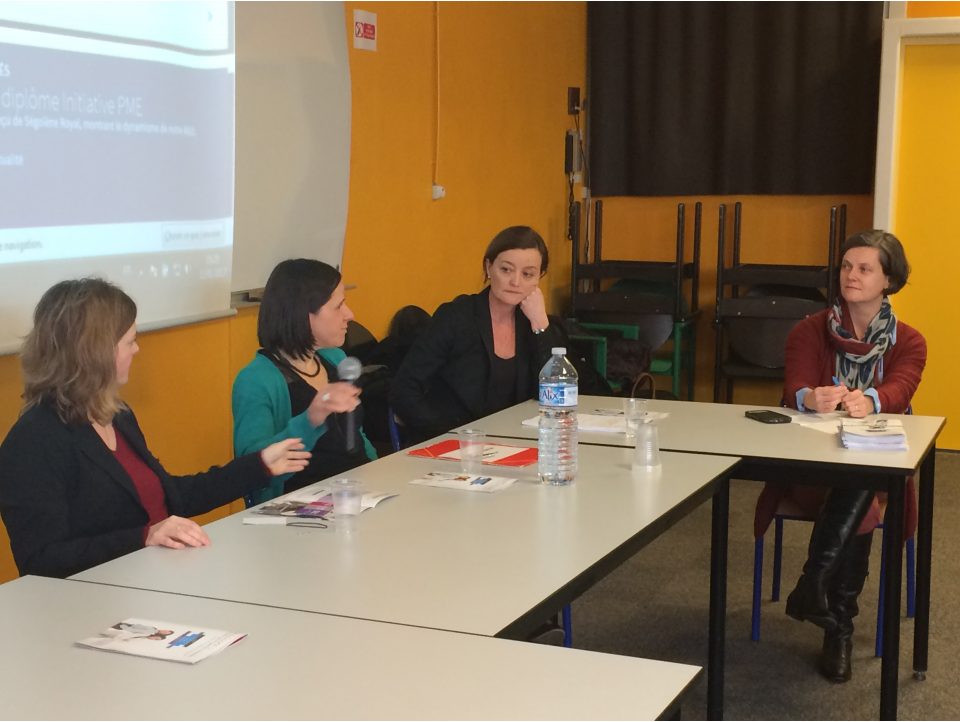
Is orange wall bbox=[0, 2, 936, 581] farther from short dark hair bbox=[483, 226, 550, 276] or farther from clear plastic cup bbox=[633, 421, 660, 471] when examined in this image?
clear plastic cup bbox=[633, 421, 660, 471]

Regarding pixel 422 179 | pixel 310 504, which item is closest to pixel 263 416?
pixel 310 504

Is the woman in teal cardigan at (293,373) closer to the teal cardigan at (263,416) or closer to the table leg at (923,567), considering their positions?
the teal cardigan at (263,416)

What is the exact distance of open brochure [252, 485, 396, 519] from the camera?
2322mm

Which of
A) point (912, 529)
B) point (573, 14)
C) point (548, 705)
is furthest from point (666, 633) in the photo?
point (573, 14)

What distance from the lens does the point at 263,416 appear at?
3000 mm

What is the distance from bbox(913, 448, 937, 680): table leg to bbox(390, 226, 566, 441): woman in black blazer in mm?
1188

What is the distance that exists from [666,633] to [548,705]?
7.70 feet

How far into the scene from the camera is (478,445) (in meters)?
2.72

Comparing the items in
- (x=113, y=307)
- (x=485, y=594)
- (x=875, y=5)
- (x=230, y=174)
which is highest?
(x=875, y=5)

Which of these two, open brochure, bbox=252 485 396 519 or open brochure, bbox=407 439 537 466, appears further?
open brochure, bbox=407 439 537 466

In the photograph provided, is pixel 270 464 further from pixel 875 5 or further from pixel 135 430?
pixel 875 5

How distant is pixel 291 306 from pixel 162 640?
157 cm

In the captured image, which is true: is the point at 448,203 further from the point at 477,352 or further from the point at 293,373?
the point at 293,373

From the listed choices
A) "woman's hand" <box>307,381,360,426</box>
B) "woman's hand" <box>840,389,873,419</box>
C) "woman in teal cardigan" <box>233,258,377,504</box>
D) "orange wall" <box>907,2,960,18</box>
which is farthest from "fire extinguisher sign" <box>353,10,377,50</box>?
"orange wall" <box>907,2,960,18</box>
